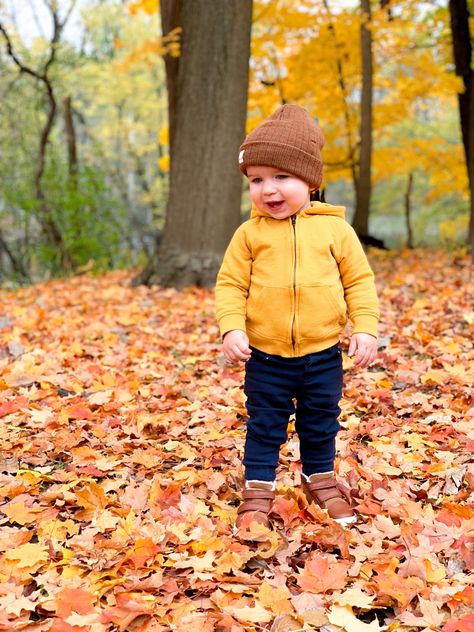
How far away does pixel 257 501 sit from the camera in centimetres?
256

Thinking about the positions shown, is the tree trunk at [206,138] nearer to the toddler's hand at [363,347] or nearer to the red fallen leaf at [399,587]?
the toddler's hand at [363,347]

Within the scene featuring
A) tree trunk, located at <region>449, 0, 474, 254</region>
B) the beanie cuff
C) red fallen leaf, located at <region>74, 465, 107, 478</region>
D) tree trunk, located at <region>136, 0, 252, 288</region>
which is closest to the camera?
the beanie cuff

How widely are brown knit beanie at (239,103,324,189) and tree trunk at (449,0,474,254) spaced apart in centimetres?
747

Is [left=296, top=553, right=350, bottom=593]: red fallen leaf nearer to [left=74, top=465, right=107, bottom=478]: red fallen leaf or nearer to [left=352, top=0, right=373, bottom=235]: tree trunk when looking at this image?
[left=74, top=465, right=107, bottom=478]: red fallen leaf

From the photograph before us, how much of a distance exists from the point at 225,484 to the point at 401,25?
10301 mm

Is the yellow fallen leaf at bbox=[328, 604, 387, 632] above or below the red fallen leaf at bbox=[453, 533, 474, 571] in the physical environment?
below

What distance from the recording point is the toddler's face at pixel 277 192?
7.80 ft

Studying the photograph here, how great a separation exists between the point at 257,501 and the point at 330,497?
1.02 feet

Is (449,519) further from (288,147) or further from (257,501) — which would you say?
(288,147)

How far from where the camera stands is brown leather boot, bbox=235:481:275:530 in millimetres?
2531

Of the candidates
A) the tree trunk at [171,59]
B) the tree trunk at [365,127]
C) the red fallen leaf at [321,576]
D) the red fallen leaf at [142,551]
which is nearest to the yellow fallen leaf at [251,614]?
the red fallen leaf at [321,576]

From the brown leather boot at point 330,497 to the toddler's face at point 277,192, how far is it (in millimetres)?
1111

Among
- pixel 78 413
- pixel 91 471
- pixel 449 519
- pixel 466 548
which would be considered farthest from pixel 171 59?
pixel 466 548

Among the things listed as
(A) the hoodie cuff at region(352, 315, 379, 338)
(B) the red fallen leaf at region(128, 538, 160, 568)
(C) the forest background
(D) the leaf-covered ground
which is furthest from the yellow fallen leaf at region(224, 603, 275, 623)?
(C) the forest background
